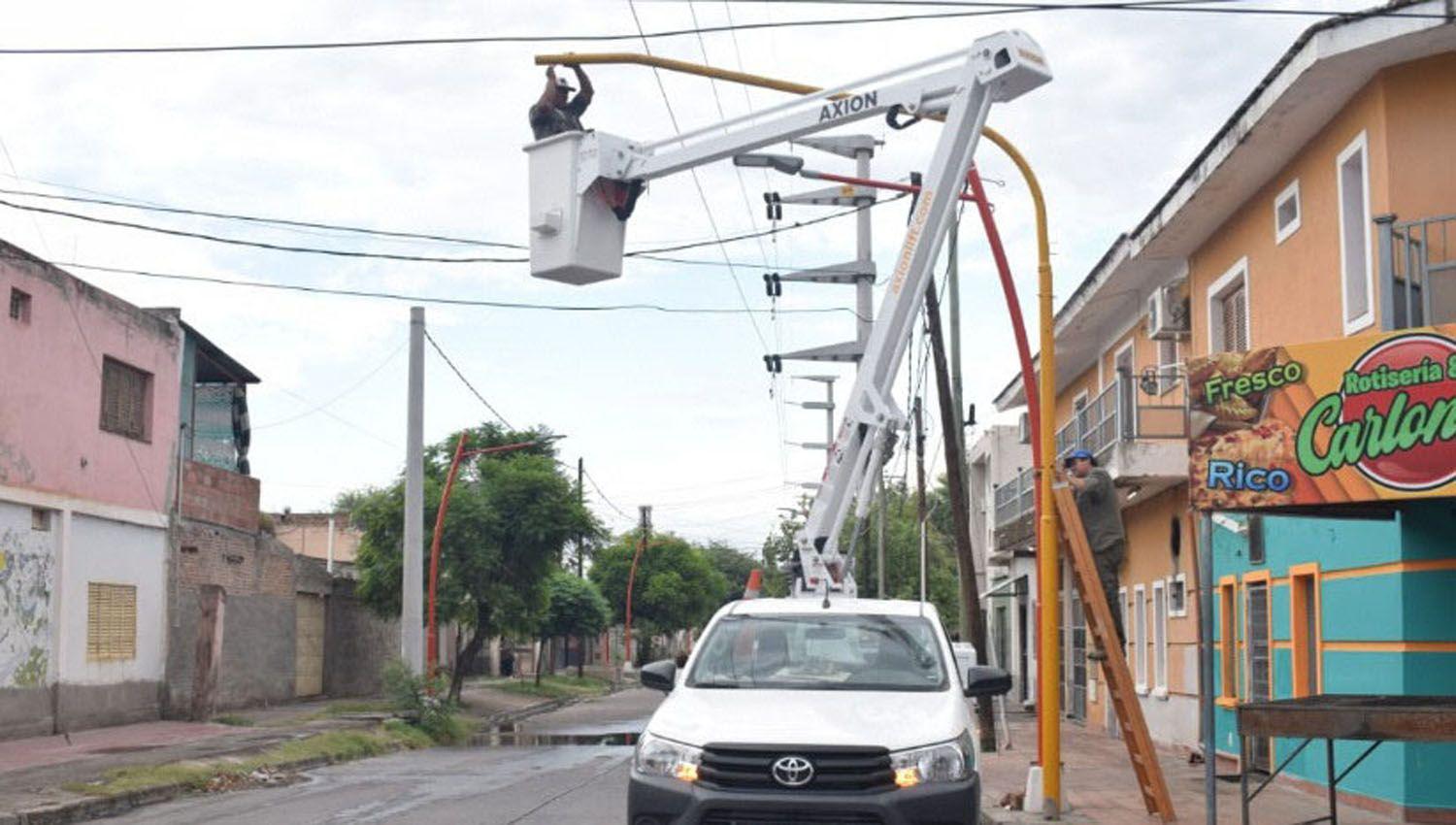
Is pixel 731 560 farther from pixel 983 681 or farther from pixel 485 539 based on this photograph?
pixel 983 681

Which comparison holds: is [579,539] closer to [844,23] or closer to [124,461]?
[124,461]

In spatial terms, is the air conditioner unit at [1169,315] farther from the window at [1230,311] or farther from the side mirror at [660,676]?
the side mirror at [660,676]

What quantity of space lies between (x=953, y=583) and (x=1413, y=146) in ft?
170

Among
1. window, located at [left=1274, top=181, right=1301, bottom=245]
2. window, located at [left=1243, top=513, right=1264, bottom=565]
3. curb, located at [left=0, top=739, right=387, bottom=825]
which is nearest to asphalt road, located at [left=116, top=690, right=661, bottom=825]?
curb, located at [left=0, top=739, right=387, bottom=825]

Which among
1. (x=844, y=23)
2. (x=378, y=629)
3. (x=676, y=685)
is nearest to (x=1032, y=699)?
(x=378, y=629)

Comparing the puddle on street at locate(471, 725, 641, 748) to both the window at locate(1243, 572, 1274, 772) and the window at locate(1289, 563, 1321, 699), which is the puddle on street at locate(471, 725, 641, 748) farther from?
the window at locate(1289, 563, 1321, 699)

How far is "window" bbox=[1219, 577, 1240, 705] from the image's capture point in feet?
59.1

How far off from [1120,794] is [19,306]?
16980 mm

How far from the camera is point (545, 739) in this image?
2794cm

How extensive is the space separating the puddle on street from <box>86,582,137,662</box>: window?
5976 mm

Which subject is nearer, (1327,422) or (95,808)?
(1327,422)

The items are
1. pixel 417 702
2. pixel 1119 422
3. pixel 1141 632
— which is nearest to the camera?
pixel 1119 422

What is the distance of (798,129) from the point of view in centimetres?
1378

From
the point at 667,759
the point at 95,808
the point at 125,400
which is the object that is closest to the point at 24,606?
the point at 125,400
